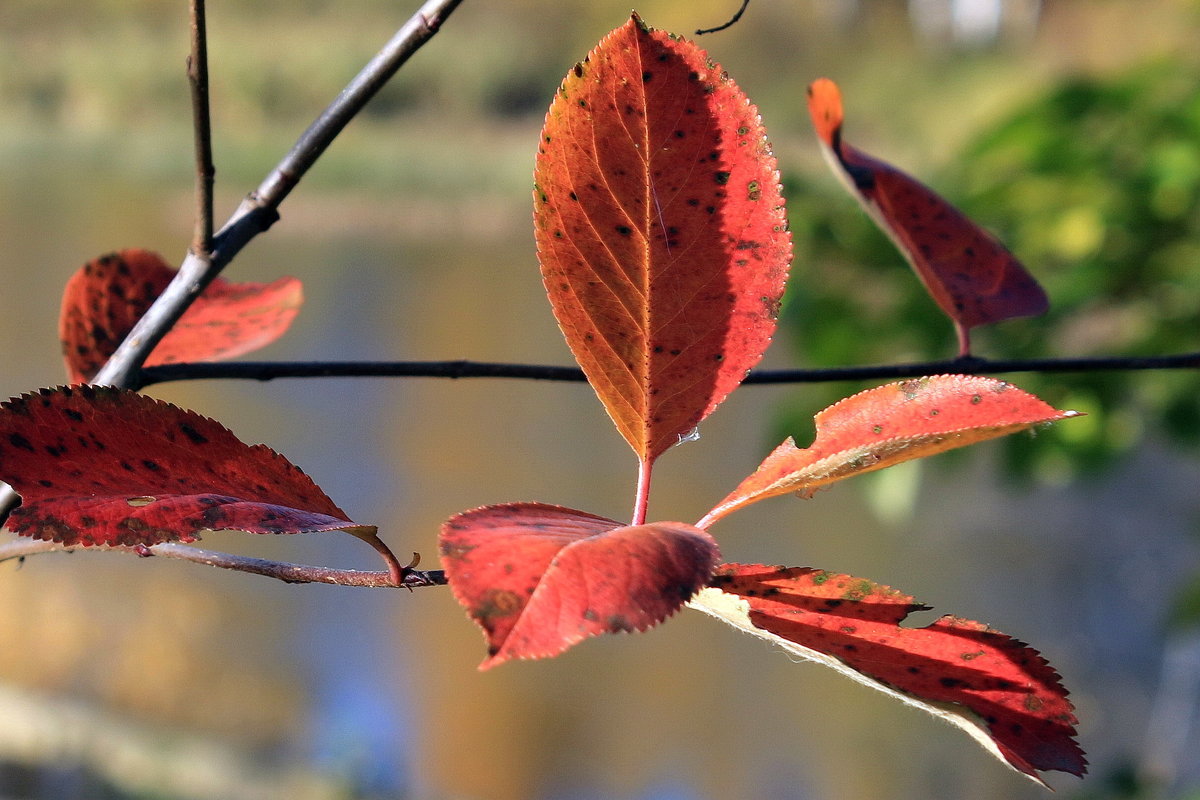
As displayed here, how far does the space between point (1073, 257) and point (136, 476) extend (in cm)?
75

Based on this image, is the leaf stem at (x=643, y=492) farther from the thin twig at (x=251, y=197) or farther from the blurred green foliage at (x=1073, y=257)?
the blurred green foliage at (x=1073, y=257)

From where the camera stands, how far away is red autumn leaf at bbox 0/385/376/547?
0.15m

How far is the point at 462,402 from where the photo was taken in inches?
135

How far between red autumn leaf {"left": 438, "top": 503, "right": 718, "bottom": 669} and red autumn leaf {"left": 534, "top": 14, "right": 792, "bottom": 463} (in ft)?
0.13

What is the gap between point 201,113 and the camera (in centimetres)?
20

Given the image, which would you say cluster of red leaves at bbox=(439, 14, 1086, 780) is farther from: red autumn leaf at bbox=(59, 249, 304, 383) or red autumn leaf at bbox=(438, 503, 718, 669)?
red autumn leaf at bbox=(59, 249, 304, 383)

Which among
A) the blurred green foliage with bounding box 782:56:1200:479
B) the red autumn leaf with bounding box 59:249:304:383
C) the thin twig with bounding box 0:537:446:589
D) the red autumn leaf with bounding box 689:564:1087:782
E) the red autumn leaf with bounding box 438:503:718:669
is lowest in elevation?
the thin twig with bounding box 0:537:446:589

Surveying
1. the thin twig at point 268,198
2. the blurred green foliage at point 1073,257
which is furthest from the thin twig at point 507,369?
the blurred green foliage at point 1073,257

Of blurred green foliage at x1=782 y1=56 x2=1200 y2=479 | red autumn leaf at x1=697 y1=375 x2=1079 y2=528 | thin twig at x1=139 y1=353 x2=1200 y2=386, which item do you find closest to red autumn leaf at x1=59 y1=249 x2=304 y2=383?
thin twig at x1=139 y1=353 x2=1200 y2=386

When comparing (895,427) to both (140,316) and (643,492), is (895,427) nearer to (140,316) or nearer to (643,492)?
(643,492)

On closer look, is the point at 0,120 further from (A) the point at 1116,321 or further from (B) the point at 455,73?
(A) the point at 1116,321

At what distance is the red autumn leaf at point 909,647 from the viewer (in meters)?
0.15

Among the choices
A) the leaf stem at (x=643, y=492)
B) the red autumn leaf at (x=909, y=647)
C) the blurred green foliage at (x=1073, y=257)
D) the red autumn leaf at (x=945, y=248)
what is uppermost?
the blurred green foliage at (x=1073, y=257)

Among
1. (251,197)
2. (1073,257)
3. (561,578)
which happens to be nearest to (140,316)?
(251,197)
